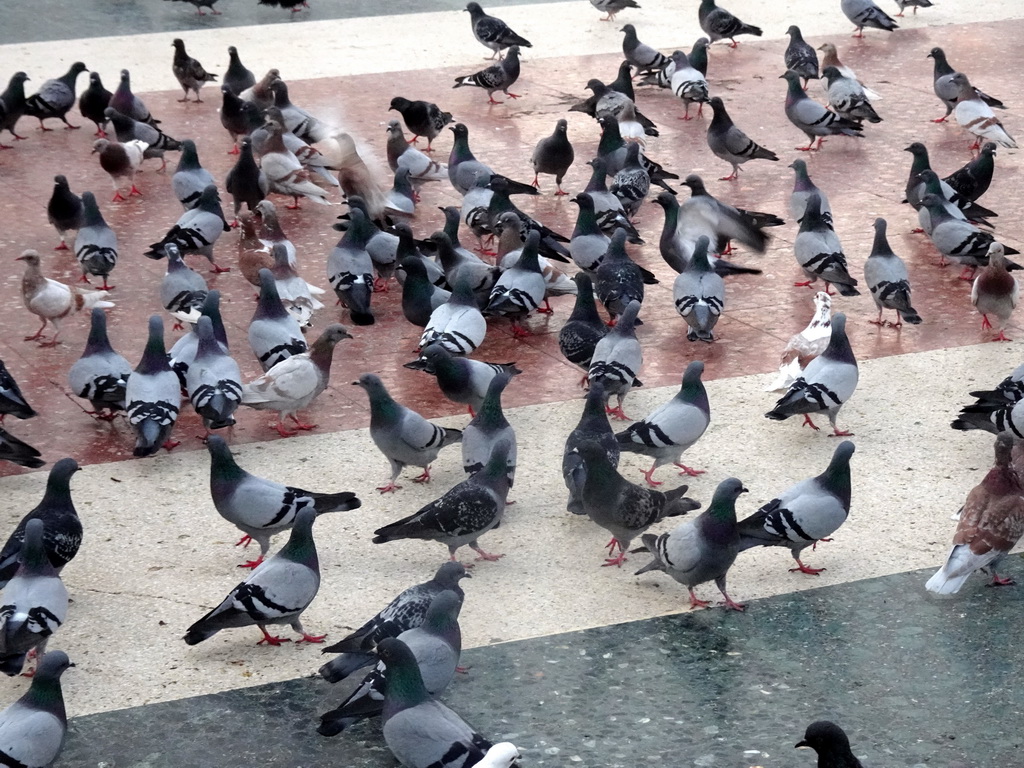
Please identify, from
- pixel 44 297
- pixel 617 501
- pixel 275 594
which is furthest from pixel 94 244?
pixel 617 501

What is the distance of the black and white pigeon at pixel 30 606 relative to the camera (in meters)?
5.01

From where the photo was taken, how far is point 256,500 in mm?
5980

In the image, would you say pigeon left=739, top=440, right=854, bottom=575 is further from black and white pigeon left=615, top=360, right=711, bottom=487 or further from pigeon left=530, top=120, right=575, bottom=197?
pigeon left=530, top=120, right=575, bottom=197

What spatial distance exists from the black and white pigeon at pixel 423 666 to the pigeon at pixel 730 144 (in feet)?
24.7

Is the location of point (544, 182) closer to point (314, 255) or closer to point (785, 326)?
point (314, 255)

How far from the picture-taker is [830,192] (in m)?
11.4

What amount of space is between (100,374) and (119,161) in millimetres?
4560

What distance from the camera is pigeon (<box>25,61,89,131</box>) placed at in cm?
1328

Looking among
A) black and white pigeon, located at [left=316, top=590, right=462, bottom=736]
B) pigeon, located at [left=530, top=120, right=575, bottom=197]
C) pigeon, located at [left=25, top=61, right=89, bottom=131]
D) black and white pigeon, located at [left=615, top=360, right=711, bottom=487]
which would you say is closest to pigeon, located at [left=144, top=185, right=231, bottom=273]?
pigeon, located at [left=530, top=120, right=575, bottom=197]

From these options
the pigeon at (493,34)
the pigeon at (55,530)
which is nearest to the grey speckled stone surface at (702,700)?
the pigeon at (55,530)

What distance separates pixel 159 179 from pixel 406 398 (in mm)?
5199

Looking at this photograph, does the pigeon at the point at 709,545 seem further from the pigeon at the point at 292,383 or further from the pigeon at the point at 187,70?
the pigeon at the point at 187,70

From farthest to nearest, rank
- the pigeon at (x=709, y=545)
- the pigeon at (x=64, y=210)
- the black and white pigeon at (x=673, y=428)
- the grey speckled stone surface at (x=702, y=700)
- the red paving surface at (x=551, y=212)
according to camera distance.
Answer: the pigeon at (x=64, y=210) → the red paving surface at (x=551, y=212) → the black and white pigeon at (x=673, y=428) → the pigeon at (x=709, y=545) → the grey speckled stone surface at (x=702, y=700)

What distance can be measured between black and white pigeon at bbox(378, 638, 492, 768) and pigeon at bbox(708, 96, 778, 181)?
802 cm
